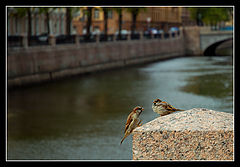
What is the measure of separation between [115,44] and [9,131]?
27005mm

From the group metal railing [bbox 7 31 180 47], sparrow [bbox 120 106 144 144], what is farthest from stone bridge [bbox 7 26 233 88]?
sparrow [bbox 120 106 144 144]

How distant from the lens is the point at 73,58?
38.4 m

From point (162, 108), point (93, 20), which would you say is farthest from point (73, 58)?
point (162, 108)

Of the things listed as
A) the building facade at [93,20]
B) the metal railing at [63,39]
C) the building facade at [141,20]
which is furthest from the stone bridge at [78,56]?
the building facade at [141,20]

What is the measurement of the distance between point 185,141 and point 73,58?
3508cm

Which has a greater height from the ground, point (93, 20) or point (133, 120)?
point (93, 20)

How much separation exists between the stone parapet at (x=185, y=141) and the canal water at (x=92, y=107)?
12.4 feet

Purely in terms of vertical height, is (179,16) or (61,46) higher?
(179,16)

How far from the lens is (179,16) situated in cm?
8638

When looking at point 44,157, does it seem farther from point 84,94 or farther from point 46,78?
point 46,78

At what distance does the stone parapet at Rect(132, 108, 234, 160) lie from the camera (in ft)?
11.7

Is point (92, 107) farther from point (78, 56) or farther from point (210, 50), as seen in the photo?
point (210, 50)
